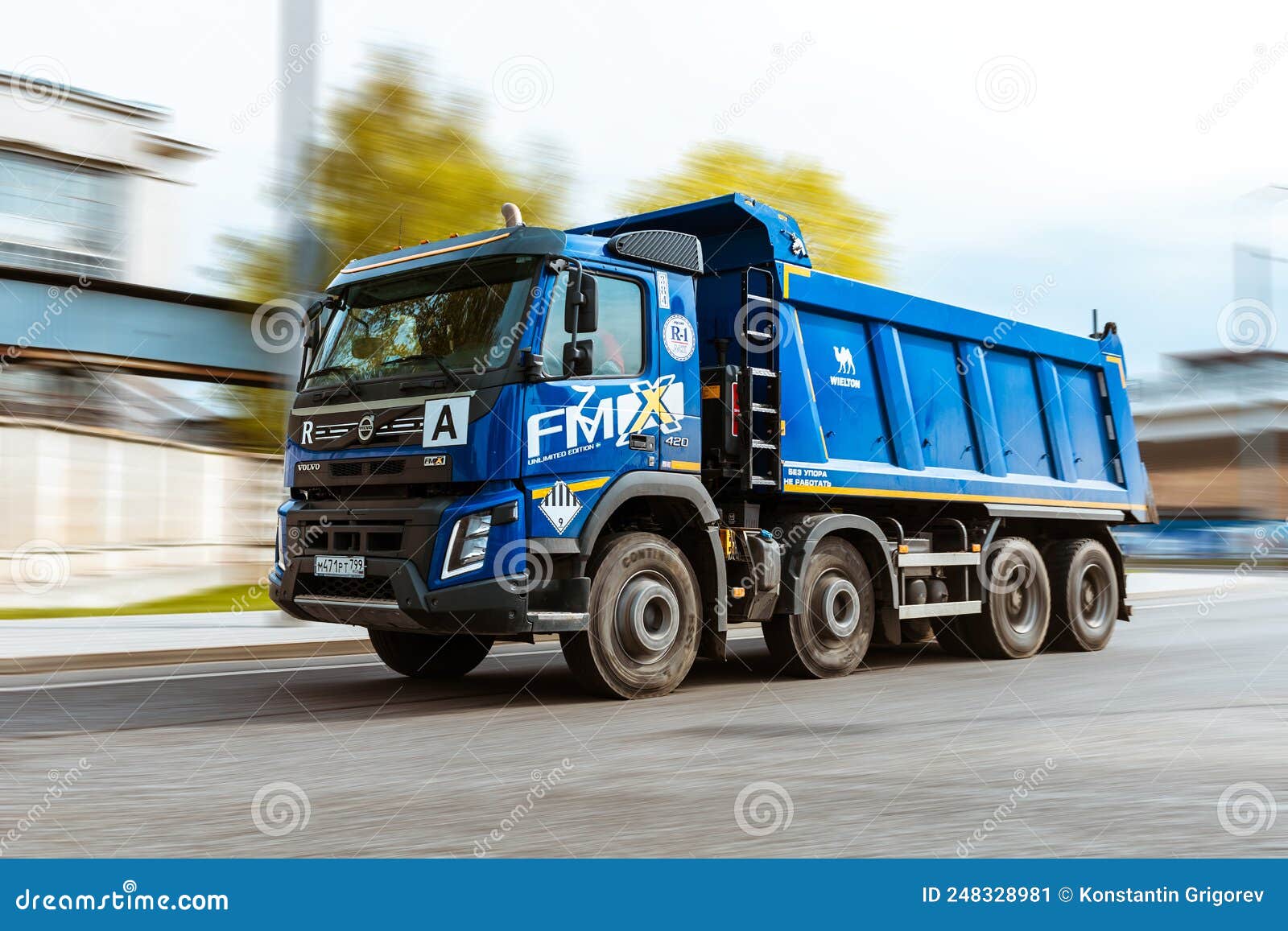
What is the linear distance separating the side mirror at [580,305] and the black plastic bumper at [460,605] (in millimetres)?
1571

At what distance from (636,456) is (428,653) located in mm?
2705

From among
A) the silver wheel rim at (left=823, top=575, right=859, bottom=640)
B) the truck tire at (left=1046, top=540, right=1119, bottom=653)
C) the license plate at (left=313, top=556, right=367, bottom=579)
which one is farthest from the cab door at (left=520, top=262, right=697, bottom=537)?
the truck tire at (left=1046, top=540, right=1119, bottom=653)

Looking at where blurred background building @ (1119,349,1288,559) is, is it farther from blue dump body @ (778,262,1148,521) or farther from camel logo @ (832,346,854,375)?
camel logo @ (832,346,854,375)

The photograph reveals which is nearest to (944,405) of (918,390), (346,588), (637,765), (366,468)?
(918,390)

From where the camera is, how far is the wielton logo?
24.4ft

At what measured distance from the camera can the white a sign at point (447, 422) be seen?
24.1ft

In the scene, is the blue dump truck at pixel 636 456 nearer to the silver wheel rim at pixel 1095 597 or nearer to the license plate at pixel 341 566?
the license plate at pixel 341 566

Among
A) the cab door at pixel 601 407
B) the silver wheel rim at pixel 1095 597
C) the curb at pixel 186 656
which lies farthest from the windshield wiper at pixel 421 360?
the silver wheel rim at pixel 1095 597

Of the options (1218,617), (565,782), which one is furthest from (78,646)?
(1218,617)

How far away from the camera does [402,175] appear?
20219mm

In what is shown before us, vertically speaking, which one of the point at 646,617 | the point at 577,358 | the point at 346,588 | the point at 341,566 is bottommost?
the point at 646,617

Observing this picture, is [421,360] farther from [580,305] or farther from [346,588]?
[346,588]

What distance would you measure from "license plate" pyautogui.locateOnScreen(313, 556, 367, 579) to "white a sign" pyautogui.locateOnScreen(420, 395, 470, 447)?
2.86 ft

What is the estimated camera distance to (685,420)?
8477mm
